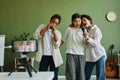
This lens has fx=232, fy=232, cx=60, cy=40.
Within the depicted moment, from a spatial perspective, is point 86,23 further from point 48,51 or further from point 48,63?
point 48,63

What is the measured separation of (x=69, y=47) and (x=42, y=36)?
0.48m

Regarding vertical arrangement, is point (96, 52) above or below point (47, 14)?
below

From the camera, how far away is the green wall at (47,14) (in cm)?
552

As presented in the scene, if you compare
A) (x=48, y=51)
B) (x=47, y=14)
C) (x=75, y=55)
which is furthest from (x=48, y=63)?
(x=47, y=14)

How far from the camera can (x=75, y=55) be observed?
3240 millimetres

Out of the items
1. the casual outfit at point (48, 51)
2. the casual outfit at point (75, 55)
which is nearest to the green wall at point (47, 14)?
the casual outfit at point (48, 51)

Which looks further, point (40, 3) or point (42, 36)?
point (40, 3)

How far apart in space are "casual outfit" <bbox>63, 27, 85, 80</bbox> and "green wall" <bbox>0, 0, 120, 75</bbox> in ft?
7.65

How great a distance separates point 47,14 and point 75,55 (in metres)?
2.56

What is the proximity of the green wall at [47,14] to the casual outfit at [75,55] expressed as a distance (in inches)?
91.8

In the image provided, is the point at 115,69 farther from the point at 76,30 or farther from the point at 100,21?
the point at 76,30

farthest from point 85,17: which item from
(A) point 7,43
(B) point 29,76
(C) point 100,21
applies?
(A) point 7,43

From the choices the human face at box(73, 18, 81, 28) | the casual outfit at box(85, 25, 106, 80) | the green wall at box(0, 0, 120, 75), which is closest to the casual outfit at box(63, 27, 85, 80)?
the human face at box(73, 18, 81, 28)

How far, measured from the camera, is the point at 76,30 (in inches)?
129
